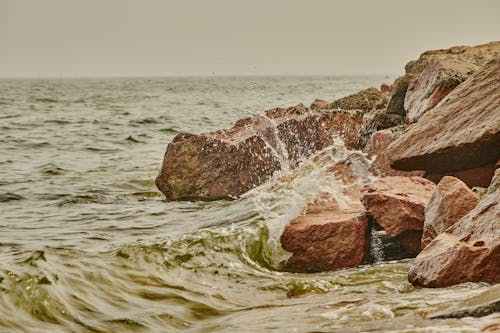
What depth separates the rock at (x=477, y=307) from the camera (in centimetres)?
434

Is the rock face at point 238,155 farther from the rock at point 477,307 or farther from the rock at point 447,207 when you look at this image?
the rock at point 477,307

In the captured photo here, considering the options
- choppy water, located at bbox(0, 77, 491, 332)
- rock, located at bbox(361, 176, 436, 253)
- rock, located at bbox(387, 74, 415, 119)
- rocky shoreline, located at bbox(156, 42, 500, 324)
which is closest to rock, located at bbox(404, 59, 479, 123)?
rocky shoreline, located at bbox(156, 42, 500, 324)

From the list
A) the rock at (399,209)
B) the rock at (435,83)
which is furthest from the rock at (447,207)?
the rock at (435,83)

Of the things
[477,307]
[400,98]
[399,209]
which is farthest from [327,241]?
[400,98]

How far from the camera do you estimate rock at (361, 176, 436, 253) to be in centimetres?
747

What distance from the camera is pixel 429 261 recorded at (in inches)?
238

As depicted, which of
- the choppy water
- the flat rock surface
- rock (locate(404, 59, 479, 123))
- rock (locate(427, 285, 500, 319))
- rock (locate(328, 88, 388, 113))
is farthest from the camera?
rock (locate(328, 88, 388, 113))

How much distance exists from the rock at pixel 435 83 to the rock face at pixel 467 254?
4.50 meters

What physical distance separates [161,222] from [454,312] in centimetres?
619

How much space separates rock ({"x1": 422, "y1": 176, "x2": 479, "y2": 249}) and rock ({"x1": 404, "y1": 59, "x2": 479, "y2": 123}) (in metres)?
3.69

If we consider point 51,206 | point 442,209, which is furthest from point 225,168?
point 442,209

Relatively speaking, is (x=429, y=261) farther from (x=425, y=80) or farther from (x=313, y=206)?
(x=425, y=80)

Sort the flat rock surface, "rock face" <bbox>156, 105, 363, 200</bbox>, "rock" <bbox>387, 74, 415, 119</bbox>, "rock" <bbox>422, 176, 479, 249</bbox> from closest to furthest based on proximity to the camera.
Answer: "rock" <bbox>422, 176, 479, 249</bbox> < the flat rock surface < "rock face" <bbox>156, 105, 363, 200</bbox> < "rock" <bbox>387, 74, 415, 119</bbox>

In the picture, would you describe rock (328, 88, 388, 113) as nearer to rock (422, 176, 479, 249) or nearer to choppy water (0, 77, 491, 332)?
choppy water (0, 77, 491, 332)
